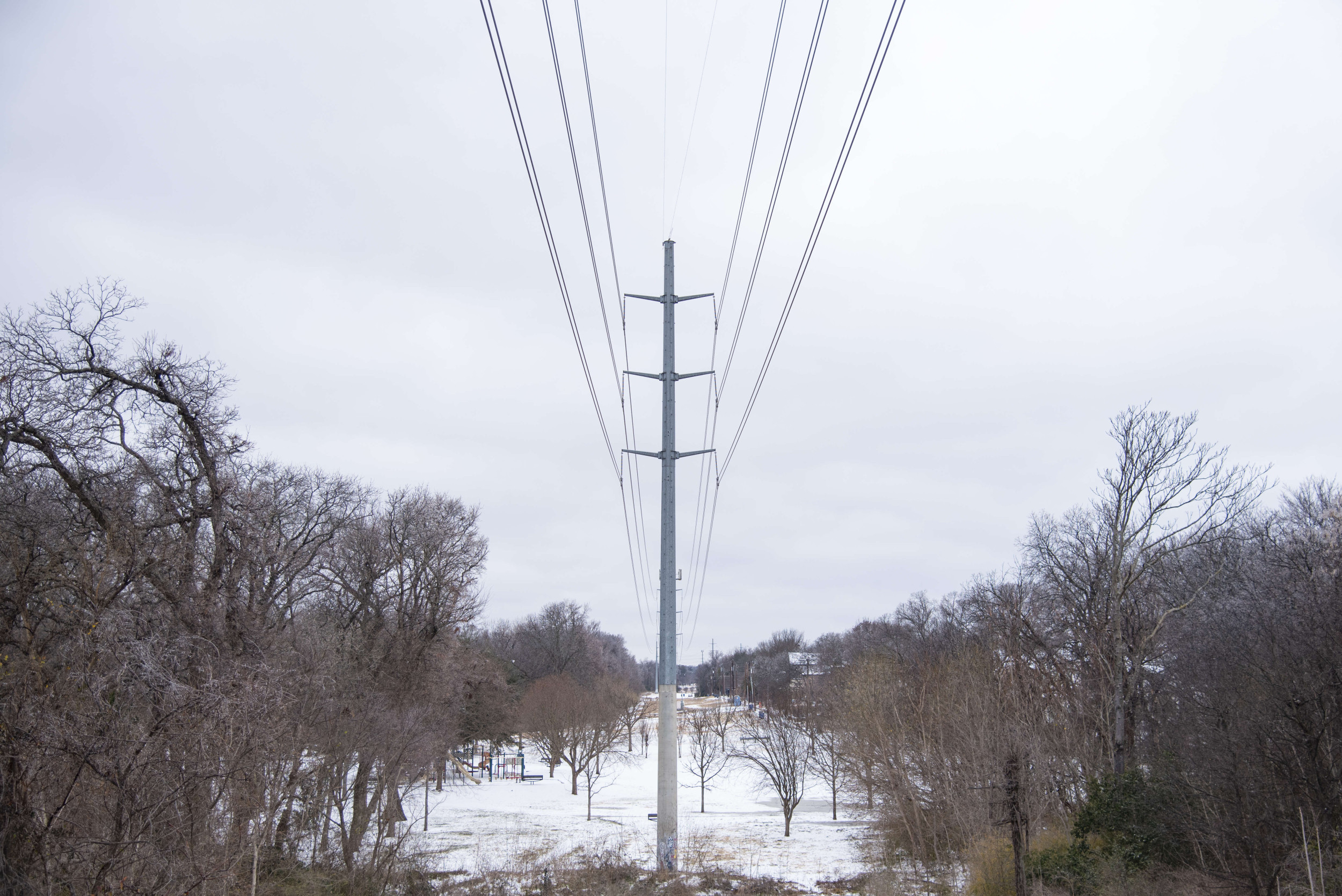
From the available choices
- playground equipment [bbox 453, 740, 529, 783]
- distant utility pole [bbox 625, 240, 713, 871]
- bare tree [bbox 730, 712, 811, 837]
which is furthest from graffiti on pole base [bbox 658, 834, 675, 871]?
playground equipment [bbox 453, 740, 529, 783]

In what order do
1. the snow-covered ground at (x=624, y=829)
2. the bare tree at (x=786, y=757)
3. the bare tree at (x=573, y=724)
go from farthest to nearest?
the bare tree at (x=573, y=724)
the bare tree at (x=786, y=757)
the snow-covered ground at (x=624, y=829)

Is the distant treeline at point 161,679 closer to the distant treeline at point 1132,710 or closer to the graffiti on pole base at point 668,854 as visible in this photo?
the graffiti on pole base at point 668,854

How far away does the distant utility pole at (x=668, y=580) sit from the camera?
14617 millimetres

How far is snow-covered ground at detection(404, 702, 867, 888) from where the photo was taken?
24141 millimetres

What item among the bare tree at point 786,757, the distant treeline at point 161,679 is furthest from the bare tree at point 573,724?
the distant treeline at point 161,679

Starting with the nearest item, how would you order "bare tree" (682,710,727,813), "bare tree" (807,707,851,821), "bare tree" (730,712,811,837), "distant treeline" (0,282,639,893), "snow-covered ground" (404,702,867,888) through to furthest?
1. "distant treeline" (0,282,639,893)
2. "snow-covered ground" (404,702,867,888)
3. "bare tree" (807,707,851,821)
4. "bare tree" (730,712,811,837)
5. "bare tree" (682,710,727,813)

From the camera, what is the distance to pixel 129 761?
344 inches

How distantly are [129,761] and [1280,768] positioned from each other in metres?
17.6

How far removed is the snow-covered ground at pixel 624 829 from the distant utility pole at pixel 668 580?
6767mm

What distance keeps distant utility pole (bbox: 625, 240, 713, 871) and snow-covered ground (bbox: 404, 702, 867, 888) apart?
677 centimetres

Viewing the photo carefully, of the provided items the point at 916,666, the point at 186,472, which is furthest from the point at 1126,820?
the point at 186,472

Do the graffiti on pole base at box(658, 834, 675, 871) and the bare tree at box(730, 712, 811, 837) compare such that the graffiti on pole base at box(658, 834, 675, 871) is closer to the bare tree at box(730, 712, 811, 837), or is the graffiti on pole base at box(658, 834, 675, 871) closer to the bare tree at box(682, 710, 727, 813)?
the bare tree at box(730, 712, 811, 837)

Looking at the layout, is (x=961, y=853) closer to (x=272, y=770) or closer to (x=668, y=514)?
(x=668, y=514)

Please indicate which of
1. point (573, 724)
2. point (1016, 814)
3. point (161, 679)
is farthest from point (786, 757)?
point (161, 679)
